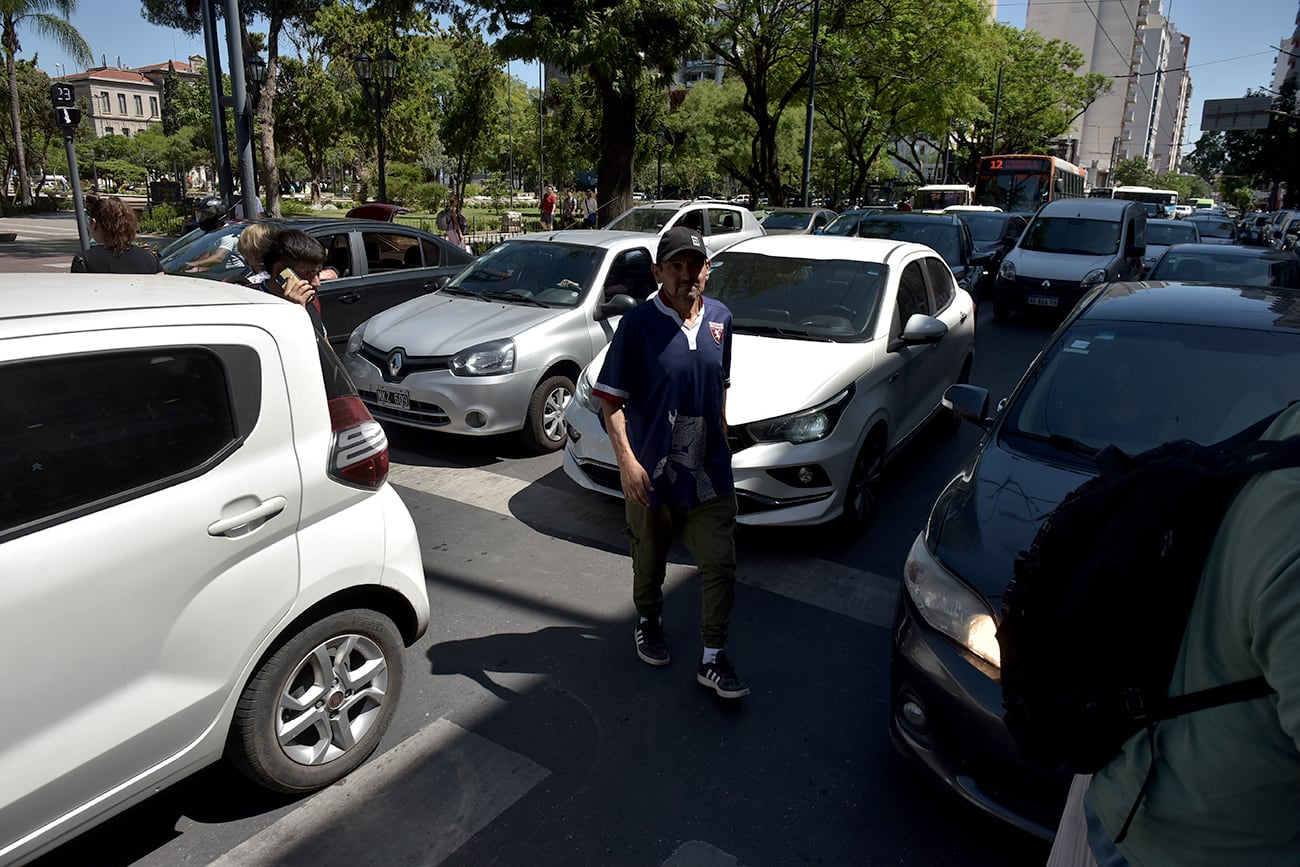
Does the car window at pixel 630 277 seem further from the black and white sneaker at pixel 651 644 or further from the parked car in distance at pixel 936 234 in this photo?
the parked car in distance at pixel 936 234

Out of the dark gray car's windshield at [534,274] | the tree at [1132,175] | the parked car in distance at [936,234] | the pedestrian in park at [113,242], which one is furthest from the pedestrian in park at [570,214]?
the tree at [1132,175]

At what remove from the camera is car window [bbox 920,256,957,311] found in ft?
21.7

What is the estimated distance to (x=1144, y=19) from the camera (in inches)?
4304

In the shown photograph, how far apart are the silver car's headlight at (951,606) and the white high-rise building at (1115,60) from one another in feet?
323

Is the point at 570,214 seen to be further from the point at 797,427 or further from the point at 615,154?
the point at 797,427

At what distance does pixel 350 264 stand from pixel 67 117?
22.0 ft

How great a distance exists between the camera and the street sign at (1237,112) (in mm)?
25766

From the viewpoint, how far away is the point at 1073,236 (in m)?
13.4

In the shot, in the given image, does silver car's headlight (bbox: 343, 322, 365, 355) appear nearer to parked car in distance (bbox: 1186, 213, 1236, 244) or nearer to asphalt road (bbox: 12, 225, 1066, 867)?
asphalt road (bbox: 12, 225, 1066, 867)

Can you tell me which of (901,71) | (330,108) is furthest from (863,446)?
(330,108)

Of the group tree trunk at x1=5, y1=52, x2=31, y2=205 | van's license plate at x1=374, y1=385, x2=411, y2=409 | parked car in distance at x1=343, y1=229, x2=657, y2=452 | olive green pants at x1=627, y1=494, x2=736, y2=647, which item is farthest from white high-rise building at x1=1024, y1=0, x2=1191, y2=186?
A: olive green pants at x1=627, y1=494, x2=736, y2=647

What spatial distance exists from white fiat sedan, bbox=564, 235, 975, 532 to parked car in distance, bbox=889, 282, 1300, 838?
3.05 ft

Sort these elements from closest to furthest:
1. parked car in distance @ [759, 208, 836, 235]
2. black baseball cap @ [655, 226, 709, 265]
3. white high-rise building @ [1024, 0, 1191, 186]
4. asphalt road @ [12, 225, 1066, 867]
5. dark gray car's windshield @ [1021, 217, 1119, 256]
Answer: asphalt road @ [12, 225, 1066, 867] → black baseball cap @ [655, 226, 709, 265] → dark gray car's windshield @ [1021, 217, 1119, 256] → parked car in distance @ [759, 208, 836, 235] → white high-rise building @ [1024, 0, 1191, 186]

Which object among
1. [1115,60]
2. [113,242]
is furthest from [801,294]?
[1115,60]
